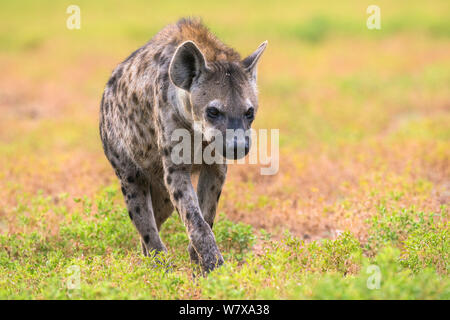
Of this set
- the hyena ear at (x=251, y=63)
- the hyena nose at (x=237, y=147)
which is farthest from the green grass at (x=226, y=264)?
the hyena ear at (x=251, y=63)

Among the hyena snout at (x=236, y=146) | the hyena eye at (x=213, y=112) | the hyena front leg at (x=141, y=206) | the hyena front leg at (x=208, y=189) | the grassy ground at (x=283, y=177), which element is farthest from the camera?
the hyena front leg at (x=141, y=206)

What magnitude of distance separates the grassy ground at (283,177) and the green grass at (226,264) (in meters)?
0.01

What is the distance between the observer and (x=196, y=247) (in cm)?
469

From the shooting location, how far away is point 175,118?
16.2 ft

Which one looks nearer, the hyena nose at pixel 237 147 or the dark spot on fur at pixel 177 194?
the hyena nose at pixel 237 147

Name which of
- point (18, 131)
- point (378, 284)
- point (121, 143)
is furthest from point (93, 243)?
point (18, 131)

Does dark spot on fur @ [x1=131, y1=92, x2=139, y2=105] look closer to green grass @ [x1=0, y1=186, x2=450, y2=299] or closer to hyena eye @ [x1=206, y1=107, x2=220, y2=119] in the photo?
hyena eye @ [x1=206, y1=107, x2=220, y2=119]

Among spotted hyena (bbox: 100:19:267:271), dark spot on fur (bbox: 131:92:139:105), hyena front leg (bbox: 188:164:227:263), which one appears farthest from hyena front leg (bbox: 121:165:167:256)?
A: dark spot on fur (bbox: 131:92:139:105)

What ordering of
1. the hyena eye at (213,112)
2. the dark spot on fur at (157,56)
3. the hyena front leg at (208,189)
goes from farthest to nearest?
the dark spot on fur at (157,56) < the hyena front leg at (208,189) < the hyena eye at (213,112)

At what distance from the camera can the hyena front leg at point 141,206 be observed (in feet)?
17.9

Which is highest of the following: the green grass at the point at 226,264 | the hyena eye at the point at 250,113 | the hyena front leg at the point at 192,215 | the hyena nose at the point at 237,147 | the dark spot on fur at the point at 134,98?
the dark spot on fur at the point at 134,98

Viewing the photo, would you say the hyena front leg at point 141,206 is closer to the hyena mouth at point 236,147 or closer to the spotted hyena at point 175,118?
the spotted hyena at point 175,118

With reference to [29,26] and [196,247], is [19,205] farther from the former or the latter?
[29,26]
